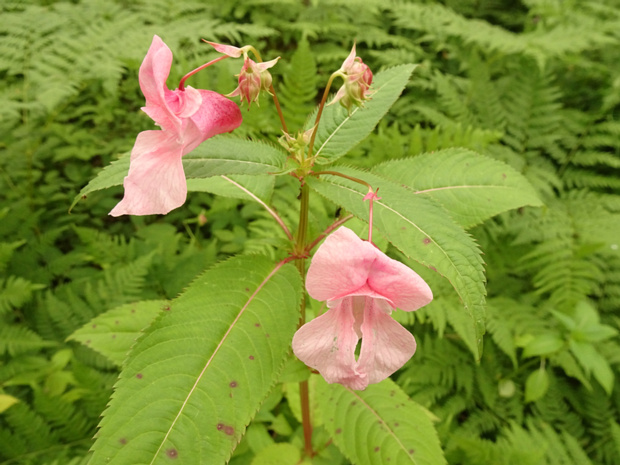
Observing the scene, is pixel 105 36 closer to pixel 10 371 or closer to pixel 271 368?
pixel 10 371

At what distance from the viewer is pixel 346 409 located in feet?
4.54

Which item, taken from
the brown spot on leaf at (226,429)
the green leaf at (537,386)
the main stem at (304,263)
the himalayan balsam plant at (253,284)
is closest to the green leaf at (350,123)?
the himalayan balsam plant at (253,284)

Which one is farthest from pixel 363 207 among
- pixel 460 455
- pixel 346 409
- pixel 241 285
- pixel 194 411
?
pixel 460 455

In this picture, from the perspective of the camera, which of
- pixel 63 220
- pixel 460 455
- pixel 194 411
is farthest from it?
pixel 63 220

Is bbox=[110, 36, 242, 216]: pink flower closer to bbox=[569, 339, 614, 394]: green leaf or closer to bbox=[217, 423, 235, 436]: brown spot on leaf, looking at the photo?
bbox=[217, 423, 235, 436]: brown spot on leaf

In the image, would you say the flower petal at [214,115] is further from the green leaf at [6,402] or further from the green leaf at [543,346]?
the green leaf at [543,346]

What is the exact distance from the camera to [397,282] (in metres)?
0.74

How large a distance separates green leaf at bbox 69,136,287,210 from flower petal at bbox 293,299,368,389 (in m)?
0.38

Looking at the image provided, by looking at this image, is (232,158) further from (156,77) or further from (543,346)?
(543,346)

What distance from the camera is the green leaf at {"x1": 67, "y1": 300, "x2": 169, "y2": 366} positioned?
1515mm

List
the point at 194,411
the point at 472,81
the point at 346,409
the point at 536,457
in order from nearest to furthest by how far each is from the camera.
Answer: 1. the point at 194,411
2. the point at 346,409
3. the point at 536,457
4. the point at 472,81

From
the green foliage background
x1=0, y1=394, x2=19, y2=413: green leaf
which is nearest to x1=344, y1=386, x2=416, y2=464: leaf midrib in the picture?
the green foliage background

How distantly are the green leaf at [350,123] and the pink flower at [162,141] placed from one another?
14.9 inches

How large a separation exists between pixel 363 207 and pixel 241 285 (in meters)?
0.38
